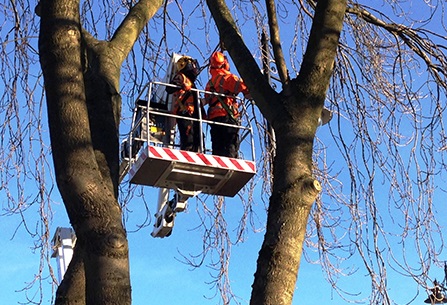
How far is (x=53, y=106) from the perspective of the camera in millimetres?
4094

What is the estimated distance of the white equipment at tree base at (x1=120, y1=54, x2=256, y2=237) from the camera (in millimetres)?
6160

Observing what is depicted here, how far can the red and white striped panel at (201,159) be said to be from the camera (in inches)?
239

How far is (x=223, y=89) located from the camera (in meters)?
6.69

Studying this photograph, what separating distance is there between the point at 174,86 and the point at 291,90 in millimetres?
2078

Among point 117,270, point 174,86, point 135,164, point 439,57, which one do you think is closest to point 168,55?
point 174,86

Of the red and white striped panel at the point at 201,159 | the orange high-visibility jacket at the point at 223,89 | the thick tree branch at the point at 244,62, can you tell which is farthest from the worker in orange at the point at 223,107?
the thick tree branch at the point at 244,62

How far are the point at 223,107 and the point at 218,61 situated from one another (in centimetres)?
38

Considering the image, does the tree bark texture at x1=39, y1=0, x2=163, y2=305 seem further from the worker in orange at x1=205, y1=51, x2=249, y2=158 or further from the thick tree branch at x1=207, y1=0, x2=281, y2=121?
the worker in orange at x1=205, y1=51, x2=249, y2=158

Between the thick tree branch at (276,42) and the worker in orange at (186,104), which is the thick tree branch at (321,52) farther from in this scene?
the worker in orange at (186,104)

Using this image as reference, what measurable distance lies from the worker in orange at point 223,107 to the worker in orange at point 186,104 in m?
0.12

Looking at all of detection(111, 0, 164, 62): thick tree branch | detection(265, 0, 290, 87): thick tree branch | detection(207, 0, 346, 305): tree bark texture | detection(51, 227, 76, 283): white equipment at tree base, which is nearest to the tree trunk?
detection(111, 0, 164, 62): thick tree branch

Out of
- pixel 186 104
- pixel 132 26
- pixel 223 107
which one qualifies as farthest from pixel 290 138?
pixel 186 104

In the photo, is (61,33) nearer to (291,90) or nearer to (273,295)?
(291,90)

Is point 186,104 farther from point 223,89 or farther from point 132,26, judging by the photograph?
point 132,26
